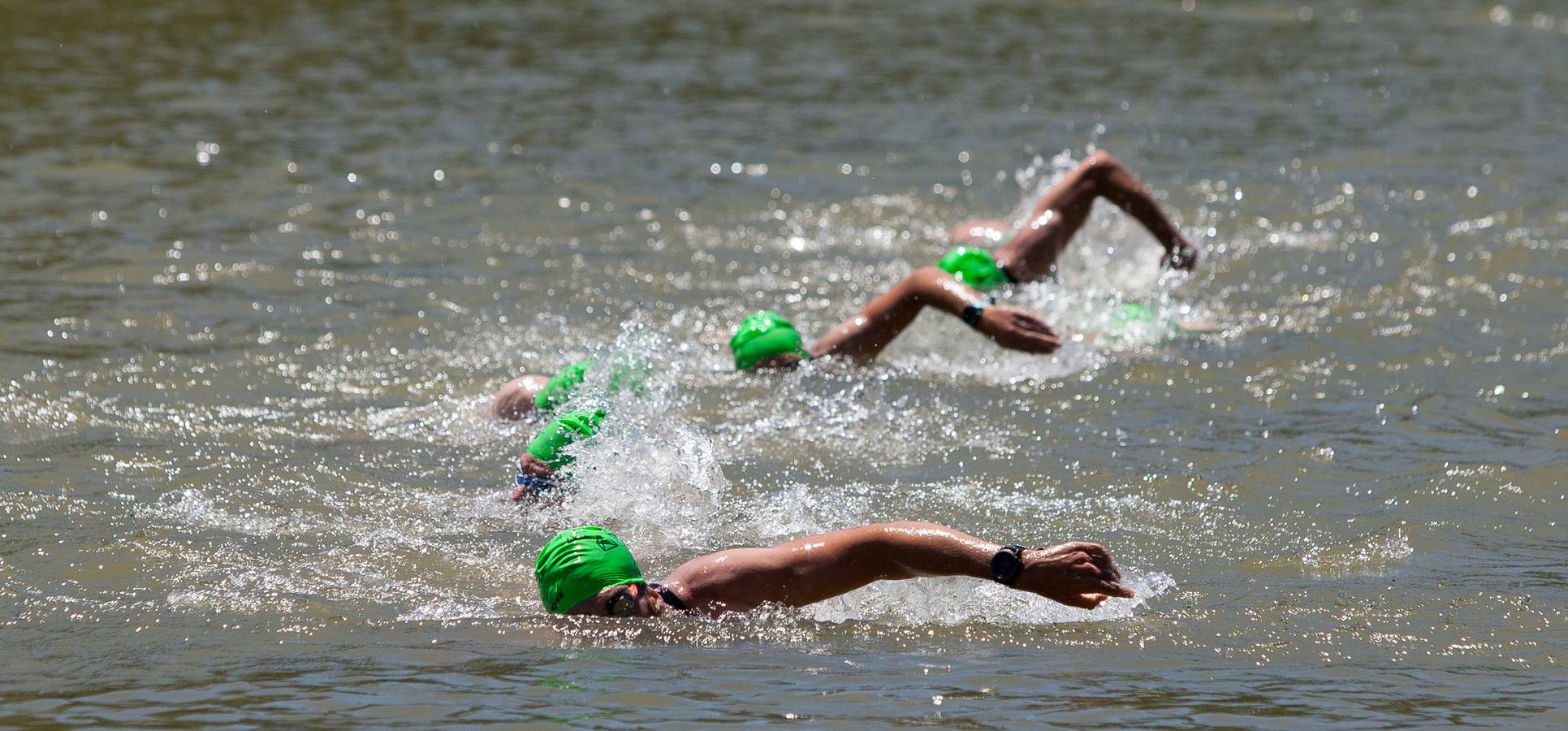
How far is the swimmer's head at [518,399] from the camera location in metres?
7.45

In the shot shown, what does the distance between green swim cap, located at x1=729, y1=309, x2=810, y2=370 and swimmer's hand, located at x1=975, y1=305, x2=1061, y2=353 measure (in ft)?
3.56

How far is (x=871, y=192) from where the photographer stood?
13.1m

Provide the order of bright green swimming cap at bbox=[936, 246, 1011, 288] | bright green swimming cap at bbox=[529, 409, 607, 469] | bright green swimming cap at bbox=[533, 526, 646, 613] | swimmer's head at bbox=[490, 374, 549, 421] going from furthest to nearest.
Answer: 1. bright green swimming cap at bbox=[936, 246, 1011, 288]
2. swimmer's head at bbox=[490, 374, 549, 421]
3. bright green swimming cap at bbox=[529, 409, 607, 469]
4. bright green swimming cap at bbox=[533, 526, 646, 613]

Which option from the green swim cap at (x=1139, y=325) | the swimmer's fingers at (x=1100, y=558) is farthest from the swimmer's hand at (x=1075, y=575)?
the green swim cap at (x=1139, y=325)

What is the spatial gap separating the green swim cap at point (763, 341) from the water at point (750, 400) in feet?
0.40

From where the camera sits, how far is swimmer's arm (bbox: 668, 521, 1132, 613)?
5441 mm

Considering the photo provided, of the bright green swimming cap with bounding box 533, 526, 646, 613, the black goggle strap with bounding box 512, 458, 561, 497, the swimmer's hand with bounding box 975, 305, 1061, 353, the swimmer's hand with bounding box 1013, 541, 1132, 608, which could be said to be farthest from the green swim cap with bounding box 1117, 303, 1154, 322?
the bright green swimming cap with bounding box 533, 526, 646, 613

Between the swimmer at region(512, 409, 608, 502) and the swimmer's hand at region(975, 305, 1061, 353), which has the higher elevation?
the swimmer's hand at region(975, 305, 1061, 353)

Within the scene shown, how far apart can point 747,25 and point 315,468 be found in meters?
15.7

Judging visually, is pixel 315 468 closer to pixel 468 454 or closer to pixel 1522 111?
pixel 468 454

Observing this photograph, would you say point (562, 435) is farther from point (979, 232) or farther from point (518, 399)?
point (979, 232)

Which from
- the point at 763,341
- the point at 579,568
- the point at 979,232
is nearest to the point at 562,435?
the point at 579,568

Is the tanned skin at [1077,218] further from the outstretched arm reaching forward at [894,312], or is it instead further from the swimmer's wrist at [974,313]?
the swimmer's wrist at [974,313]

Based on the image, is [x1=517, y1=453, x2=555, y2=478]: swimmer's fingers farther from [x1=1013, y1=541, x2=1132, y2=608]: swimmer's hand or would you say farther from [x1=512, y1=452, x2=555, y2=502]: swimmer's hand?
[x1=1013, y1=541, x2=1132, y2=608]: swimmer's hand
